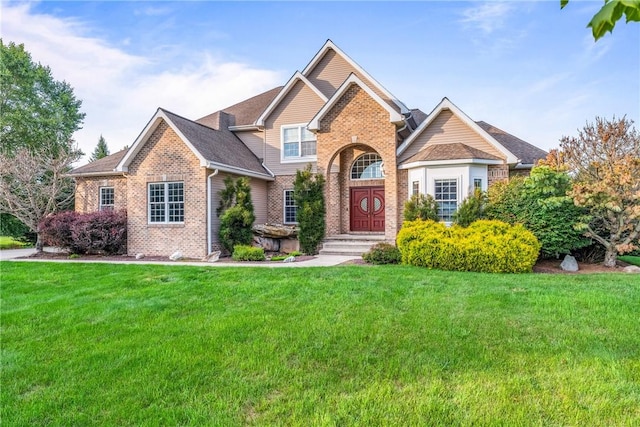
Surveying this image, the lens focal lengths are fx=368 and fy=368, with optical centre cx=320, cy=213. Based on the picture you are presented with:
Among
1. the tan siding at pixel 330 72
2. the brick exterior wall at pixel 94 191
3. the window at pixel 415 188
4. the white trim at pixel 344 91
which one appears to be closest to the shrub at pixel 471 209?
the window at pixel 415 188

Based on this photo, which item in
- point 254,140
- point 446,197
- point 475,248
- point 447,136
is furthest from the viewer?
point 254,140

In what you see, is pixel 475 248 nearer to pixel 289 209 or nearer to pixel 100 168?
pixel 289 209

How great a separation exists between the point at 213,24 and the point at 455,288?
31.3ft

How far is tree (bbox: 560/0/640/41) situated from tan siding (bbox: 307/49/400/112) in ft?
58.5

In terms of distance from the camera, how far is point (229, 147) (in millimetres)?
17016

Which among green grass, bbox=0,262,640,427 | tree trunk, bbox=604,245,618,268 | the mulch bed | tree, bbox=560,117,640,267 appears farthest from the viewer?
tree trunk, bbox=604,245,618,268

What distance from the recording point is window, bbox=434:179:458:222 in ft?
46.0

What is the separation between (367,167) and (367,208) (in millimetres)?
1915

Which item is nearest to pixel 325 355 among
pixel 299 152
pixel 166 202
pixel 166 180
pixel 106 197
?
pixel 166 202

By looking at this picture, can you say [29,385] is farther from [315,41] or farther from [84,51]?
[315,41]

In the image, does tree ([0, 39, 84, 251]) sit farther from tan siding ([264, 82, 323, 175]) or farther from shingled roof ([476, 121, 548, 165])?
shingled roof ([476, 121, 548, 165])

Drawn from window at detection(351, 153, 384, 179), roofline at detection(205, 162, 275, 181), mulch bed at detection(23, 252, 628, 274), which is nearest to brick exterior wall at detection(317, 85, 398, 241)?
window at detection(351, 153, 384, 179)

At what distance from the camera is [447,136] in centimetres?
1497

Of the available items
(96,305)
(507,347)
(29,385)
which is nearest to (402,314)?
(507,347)
